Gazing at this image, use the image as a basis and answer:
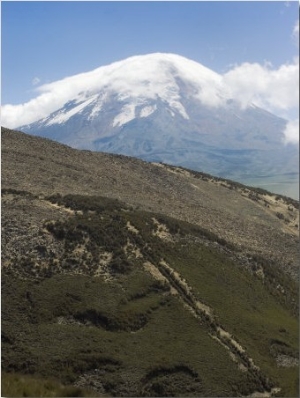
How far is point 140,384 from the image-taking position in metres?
22.5

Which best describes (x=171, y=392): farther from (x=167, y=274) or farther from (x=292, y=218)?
(x=292, y=218)

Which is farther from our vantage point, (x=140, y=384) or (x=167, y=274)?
(x=167, y=274)

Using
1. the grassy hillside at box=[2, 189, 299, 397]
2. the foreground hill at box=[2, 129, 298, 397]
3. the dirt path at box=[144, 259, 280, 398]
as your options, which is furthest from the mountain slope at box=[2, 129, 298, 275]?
the dirt path at box=[144, 259, 280, 398]

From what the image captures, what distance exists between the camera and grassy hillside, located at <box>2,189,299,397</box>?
23047 mm

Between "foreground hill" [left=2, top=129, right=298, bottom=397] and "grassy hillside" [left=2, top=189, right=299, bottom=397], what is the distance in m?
0.07

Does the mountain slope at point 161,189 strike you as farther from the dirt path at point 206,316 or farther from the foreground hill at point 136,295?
the dirt path at point 206,316

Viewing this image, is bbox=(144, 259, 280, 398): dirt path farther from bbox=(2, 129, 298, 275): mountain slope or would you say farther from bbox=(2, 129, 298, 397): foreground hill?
bbox=(2, 129, 298, 275): mountain slope

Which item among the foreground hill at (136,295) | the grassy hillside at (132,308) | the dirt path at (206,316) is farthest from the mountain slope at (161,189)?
the dirt path at (206,316)

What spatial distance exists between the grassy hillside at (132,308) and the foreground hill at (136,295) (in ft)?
0.23

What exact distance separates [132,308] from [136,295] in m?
1.42

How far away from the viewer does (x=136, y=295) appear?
1143 inches

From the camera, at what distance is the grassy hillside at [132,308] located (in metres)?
23.0

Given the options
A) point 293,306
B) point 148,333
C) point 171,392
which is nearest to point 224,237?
point 293,306

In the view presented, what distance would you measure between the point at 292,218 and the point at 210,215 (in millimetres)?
20093
